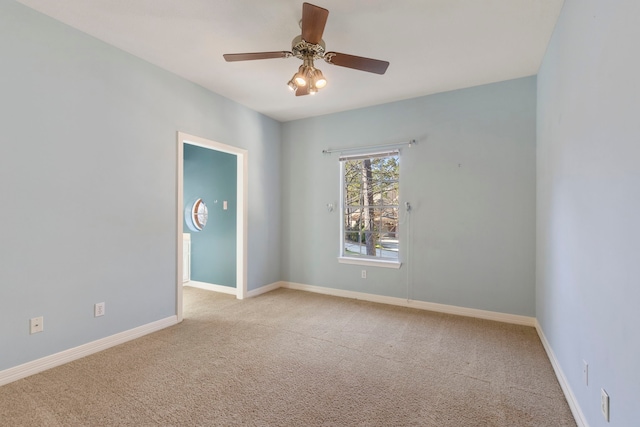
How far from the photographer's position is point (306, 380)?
217cm

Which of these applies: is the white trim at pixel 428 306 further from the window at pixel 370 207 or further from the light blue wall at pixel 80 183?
the light blue wall at pixel 80 183

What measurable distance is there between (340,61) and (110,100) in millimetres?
2126

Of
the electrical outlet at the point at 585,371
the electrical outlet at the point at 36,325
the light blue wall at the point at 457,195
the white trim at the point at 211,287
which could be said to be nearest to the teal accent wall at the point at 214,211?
the white trim at the point at 211,287

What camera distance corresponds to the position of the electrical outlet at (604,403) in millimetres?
1354

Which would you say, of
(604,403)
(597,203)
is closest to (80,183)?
(597,203)

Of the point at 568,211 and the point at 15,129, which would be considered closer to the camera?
the point at 568,211

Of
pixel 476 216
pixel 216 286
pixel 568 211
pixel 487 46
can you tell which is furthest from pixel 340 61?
pixel 216 286

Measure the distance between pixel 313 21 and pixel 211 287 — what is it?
410 cm

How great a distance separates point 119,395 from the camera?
197 cm

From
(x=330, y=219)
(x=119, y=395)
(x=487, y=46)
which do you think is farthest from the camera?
(x=330, y=219)

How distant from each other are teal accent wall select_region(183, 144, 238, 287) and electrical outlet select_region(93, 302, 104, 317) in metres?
1.98

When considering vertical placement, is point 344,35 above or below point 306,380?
above

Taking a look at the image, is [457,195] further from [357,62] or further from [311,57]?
[311,57]

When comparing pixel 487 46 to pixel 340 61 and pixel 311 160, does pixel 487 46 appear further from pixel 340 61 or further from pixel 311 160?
pixel 311 160
